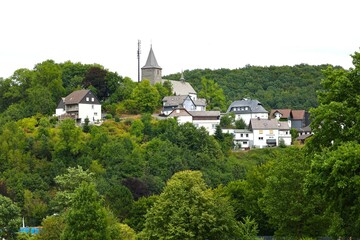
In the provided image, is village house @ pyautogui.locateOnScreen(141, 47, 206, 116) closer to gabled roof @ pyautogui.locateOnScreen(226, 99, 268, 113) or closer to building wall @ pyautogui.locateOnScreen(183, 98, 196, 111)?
building wall @ pyautogui.locateOnScreen(183, 98, 196, 111)

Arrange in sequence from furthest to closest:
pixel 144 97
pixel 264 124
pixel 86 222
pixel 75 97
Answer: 1. pixel 144 97
2. pixel 264 124
3. pixel 75 97
4. pixel 86 222

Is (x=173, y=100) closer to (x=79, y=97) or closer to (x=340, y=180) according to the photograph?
(x=79, y=97)

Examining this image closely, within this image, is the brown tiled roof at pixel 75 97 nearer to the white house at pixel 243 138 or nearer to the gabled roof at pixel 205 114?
the gabled roof at pixel 205 114

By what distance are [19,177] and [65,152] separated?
737 cm

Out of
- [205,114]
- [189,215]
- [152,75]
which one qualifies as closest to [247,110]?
[205,114]

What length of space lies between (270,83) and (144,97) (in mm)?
63807

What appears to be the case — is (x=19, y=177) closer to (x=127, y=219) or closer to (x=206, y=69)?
(x=127, y=219)

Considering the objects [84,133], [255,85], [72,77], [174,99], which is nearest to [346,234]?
[84,133]

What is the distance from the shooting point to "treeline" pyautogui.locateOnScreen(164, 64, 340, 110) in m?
129

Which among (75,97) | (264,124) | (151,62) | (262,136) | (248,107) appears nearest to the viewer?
(75,97)

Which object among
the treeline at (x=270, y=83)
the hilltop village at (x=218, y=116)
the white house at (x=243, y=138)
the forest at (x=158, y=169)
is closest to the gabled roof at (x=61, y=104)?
the hilltop village at (x=218, y=116)

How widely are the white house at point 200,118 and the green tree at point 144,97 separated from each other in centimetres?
340

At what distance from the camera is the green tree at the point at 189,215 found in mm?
38344

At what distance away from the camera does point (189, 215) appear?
3881 centimetres
